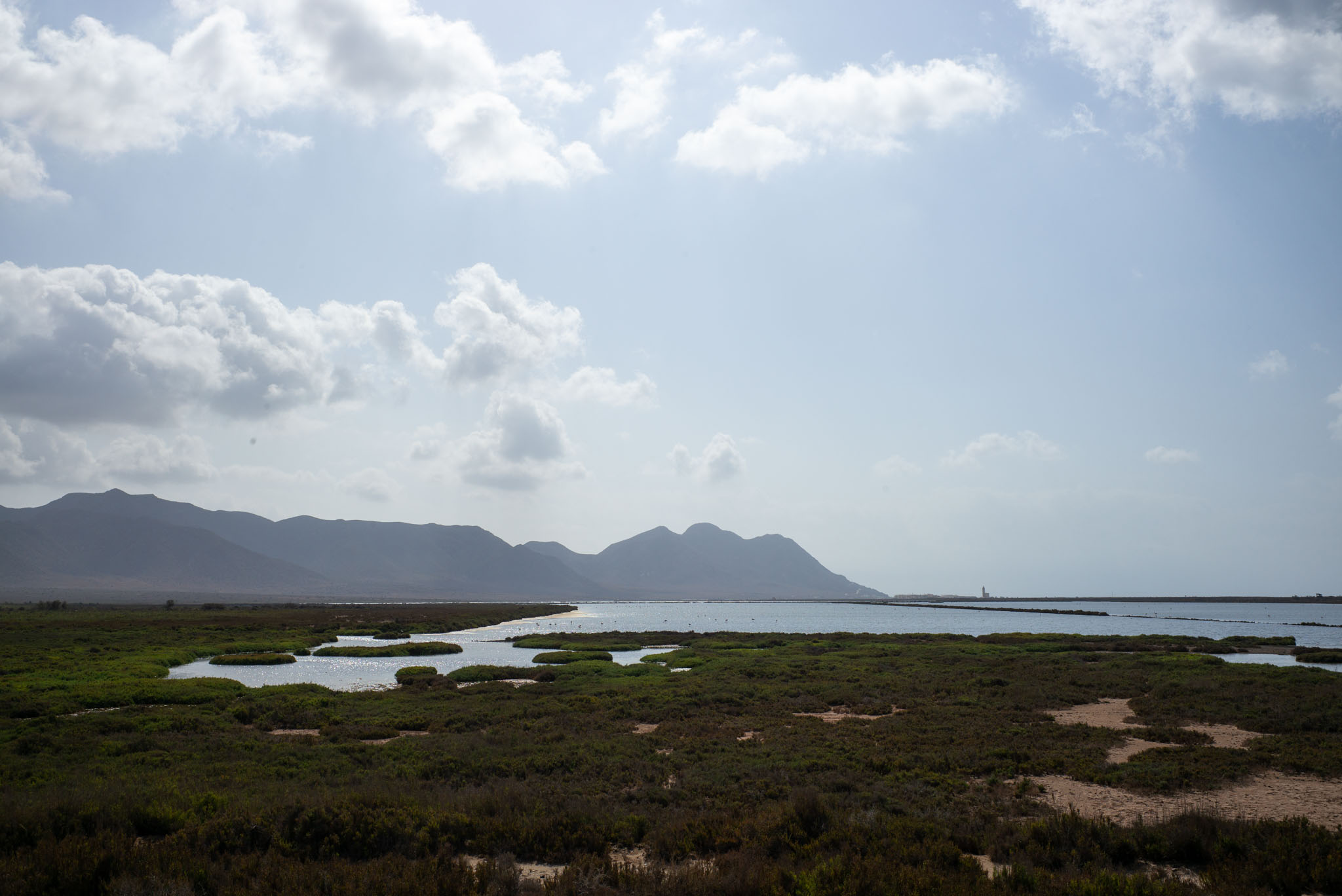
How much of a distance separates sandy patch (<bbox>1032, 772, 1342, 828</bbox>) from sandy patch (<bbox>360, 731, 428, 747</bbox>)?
19.8 metres

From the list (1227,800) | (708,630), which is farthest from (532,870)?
(708,630)

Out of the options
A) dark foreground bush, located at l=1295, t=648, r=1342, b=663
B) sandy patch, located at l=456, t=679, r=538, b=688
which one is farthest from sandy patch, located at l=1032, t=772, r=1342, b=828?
dark foreground bush, located at l=1295, t=648, r=1342, b=663

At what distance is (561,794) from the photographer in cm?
1650

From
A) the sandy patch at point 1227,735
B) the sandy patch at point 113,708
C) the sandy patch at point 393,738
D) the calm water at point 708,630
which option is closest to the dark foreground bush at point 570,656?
the calm water at point 708,630

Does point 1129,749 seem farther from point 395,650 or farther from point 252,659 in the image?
point 395,650

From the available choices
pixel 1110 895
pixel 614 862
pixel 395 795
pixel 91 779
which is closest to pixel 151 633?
pixel 91 779

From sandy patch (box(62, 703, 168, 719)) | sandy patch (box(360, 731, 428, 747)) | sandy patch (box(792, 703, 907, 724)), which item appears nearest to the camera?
sandy patch (box(360, 731, 428, 747))

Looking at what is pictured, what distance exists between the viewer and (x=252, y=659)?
53906mm

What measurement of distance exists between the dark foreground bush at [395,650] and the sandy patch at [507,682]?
21671mm

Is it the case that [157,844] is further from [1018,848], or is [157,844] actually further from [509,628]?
[509,628]

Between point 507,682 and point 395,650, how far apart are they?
1060 inches

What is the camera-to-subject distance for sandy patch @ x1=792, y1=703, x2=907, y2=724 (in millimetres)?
28812

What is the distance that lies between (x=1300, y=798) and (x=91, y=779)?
2905 cm

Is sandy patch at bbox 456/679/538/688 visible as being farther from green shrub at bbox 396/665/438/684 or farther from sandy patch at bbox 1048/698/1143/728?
sandy patch at bbox 1048/698/1143/728
